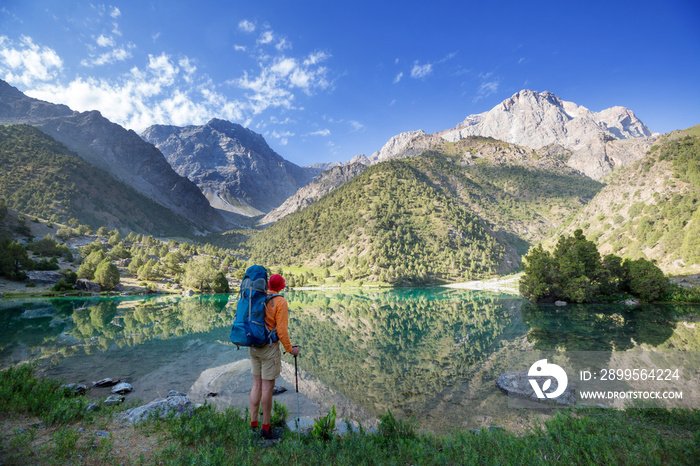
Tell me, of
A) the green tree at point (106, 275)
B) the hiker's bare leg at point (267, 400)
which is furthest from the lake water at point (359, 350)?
the green tree at point (106, 275)

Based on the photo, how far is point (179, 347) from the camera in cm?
2323

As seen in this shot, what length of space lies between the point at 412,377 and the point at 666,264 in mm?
71908

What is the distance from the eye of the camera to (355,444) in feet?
22.7

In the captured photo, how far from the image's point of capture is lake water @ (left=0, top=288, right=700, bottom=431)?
13.3 meters

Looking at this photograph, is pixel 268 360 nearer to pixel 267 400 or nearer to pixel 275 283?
pixel 267 400

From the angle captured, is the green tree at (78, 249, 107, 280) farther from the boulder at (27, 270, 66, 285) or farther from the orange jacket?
the orange jacket

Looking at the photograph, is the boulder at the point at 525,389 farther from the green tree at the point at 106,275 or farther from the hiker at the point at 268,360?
the green tree at the point at 106,275

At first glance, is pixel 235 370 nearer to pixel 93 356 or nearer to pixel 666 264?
pixel 93 356

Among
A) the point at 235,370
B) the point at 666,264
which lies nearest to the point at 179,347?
the point at 235,370

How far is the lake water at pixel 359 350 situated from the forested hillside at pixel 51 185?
151777mm

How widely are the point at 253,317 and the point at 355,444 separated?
3987 millimetres

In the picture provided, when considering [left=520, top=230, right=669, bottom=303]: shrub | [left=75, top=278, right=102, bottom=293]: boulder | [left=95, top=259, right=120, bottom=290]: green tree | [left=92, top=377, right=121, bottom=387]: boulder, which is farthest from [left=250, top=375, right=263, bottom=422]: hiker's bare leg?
[left=95, top=259, right=120, bottom=290]: green tree

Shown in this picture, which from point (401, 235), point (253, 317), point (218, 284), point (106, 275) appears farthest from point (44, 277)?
point (401, 235)

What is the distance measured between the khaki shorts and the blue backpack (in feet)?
0.91
